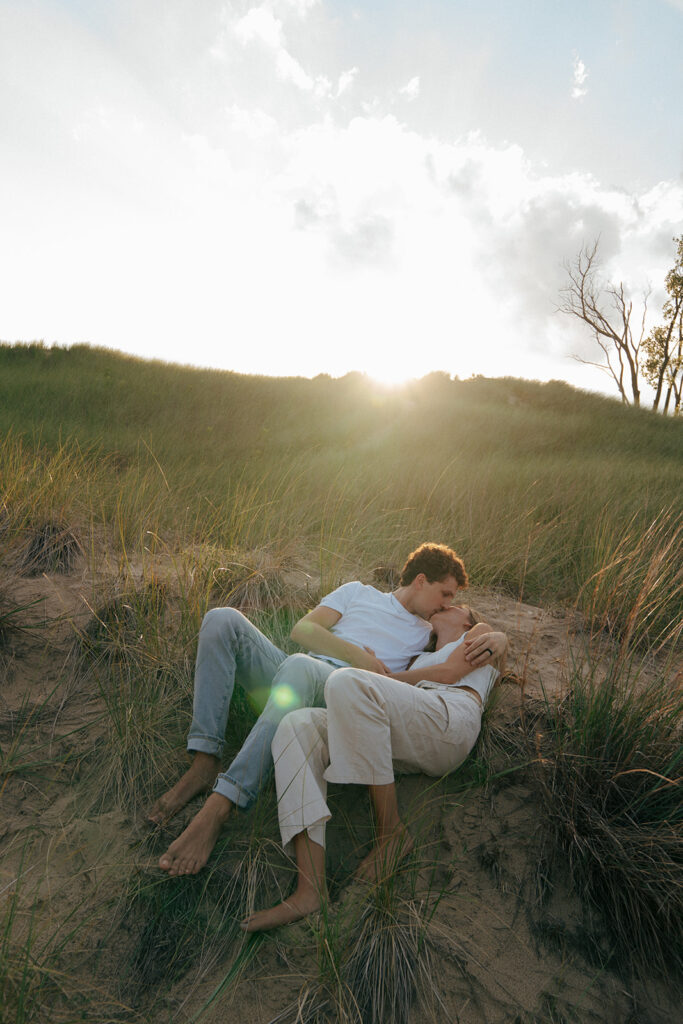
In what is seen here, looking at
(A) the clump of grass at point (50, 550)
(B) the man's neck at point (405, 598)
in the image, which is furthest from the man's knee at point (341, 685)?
(A) the clump of grass at point (50, 550)

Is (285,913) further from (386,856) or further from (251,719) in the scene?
(251,719)

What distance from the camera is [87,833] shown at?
2.42 meters

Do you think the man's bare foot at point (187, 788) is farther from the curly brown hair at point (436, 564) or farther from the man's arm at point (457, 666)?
the curly brown hair at point (436, 564)

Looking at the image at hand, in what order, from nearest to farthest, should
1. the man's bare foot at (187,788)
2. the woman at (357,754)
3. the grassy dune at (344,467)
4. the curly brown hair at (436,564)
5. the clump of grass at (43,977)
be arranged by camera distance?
the clump of grass at (43,977)
the woman at (357,754)
the man's bare foot at (187,788)
the curly brown hair at (436,564)
the grassy dune at (344,467)

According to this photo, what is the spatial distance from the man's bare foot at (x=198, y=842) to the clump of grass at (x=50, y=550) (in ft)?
7.74

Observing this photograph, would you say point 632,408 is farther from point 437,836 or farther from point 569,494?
point 437,836

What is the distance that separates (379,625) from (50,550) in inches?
98.5

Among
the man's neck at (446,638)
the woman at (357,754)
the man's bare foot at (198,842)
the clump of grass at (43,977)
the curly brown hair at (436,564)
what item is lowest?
the clump of grass at (43,977)

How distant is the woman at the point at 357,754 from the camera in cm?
205

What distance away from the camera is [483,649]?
2.63 meters

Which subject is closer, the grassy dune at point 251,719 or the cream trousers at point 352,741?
the grassy dune at point 251,719

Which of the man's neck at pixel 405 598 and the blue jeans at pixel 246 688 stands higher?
the man's neck at pixel 405 598

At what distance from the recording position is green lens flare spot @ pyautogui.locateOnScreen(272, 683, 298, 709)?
7.97 feet

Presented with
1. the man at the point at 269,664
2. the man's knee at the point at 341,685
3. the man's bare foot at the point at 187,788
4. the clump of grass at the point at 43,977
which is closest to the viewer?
the clump of grass at the point at 43,977
